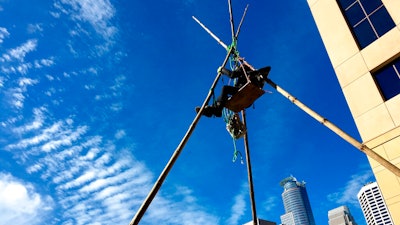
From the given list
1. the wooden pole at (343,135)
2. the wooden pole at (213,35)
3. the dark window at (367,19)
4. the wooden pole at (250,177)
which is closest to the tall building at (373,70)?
the dark window at (367,19)

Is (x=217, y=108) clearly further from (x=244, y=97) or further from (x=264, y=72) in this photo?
(x=264, y=72)

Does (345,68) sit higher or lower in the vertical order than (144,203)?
higher

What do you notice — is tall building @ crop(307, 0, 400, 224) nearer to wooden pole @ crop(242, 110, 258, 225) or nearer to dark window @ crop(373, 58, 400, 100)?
dark window @ crop(373, 58, 400, 100)

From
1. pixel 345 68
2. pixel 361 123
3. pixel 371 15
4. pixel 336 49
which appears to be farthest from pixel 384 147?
pixel 371 15

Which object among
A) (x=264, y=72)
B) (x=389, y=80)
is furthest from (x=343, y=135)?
(x=389, y=80)

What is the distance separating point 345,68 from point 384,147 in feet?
13.7

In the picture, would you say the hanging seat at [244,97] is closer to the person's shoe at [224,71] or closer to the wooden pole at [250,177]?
the person's shoe at [224,71]

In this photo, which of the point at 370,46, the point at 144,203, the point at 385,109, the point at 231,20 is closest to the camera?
the point at 144,203

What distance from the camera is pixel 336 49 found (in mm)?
14461

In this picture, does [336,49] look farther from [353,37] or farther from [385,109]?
[385,109]

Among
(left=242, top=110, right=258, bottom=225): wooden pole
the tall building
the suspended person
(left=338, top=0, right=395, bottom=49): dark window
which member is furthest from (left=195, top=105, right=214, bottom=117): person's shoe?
(left=338, top=0, right=395, bottom=49): dark window

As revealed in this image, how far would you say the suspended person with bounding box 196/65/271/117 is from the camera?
27.9ft

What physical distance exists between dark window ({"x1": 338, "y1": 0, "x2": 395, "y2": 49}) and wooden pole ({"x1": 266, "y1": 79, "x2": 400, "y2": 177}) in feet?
26.5

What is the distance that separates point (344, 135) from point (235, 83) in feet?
13.0
